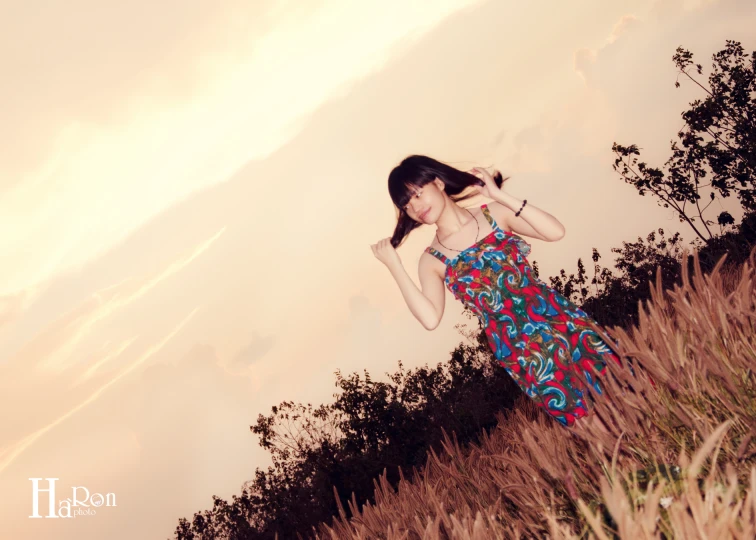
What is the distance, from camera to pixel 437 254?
4270 millimetres

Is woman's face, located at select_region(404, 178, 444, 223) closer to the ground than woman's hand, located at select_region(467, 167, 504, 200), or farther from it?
farther from it

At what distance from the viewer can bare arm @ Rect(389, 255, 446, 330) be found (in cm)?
414

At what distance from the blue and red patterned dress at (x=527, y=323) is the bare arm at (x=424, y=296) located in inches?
A: 7.3

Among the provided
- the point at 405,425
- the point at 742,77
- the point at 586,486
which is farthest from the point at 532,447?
the point at 742,77

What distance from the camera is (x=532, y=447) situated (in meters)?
1.60

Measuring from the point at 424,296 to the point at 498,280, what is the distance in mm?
612

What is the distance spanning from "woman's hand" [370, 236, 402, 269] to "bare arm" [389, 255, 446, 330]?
0.09ft

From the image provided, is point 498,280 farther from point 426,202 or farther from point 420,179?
point 420,179

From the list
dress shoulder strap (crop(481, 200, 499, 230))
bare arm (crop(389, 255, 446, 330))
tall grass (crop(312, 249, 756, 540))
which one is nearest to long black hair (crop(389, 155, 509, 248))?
dress shoulder strap (crop(481, 200, 499, 230))

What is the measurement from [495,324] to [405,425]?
23.2ft

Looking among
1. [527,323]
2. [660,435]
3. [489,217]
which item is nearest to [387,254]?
[489,217]

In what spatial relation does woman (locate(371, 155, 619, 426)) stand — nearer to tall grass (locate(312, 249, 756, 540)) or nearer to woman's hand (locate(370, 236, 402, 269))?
woman's hand (locate(370, 236, 402, 269))

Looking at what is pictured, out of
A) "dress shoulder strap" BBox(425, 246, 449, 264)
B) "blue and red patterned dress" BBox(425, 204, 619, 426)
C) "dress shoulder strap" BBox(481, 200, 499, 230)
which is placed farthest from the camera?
"dress shoulder strap" BBox(425, 246, 449, 264)

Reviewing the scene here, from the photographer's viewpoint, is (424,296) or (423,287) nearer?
(424,296)
